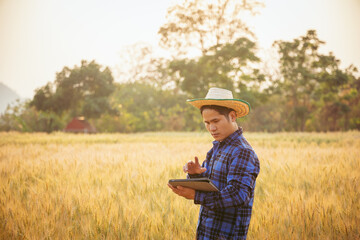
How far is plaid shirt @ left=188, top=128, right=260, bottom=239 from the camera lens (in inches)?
71.0

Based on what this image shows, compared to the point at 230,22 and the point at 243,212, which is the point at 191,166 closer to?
the point at 243,212

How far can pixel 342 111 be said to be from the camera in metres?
28.8

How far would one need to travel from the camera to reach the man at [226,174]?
1.82 metres

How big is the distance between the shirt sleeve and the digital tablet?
0.08 metres

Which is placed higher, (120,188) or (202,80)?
(202,80)

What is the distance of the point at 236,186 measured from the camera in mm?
1816

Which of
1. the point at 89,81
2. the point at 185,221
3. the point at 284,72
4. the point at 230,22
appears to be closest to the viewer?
the point at 185,221

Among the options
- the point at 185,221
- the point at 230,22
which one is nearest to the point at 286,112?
the point at 230,22

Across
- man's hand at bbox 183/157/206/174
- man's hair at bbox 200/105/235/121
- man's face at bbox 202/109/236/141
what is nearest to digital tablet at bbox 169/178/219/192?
man's hand at bbox 183/157/206/174

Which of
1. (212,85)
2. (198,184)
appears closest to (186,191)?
(198,184)

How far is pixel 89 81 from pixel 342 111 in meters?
26.3

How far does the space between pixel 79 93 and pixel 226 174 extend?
2720 cm

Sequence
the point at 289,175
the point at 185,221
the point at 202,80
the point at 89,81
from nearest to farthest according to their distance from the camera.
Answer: the point at 185,221
the point at 289,175
the point at 202,80
the point at 89,81

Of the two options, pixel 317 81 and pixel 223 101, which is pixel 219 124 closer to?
pixel 223 101
